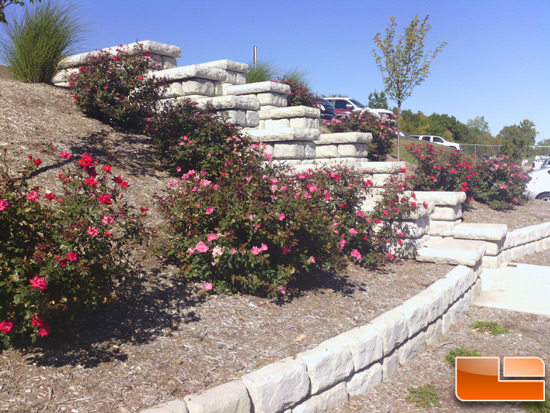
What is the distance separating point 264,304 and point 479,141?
156 ft

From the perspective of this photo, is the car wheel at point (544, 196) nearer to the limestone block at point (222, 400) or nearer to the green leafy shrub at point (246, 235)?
the green leafy shrub at point (246, 235)

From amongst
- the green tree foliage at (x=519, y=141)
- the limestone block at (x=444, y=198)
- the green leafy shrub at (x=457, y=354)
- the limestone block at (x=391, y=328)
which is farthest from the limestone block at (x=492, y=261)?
the green tree foliage at (x=519, y=141)

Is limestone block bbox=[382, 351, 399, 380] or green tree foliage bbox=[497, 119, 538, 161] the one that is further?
green tree foliage bbox=[497, 119, 538, 161]

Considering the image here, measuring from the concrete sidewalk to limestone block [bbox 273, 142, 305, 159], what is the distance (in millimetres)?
3484

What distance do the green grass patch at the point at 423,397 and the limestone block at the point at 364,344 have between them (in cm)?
37

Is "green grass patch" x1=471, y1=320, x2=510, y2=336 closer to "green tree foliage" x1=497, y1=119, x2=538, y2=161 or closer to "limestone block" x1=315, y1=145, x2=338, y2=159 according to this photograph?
"limestone block" x1=315, y1=145, x2=338, y2=159

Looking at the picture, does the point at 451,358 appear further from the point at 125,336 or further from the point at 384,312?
the point at 125,336

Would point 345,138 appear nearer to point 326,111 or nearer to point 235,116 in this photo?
point 235,116

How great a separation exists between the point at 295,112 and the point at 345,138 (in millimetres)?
1090

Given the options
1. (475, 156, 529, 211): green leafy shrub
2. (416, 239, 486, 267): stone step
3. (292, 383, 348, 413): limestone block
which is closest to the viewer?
(292, 383, 348, 413): limestone block

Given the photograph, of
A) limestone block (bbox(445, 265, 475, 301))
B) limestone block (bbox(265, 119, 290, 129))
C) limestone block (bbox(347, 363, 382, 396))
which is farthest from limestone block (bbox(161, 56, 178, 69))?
limestone block (bbox(347, 363, 382, 396))

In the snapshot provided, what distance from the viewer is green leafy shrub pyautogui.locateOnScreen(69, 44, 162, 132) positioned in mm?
7422

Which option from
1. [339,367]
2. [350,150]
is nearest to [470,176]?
[350,150]

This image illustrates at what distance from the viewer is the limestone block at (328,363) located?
10.7 feet
